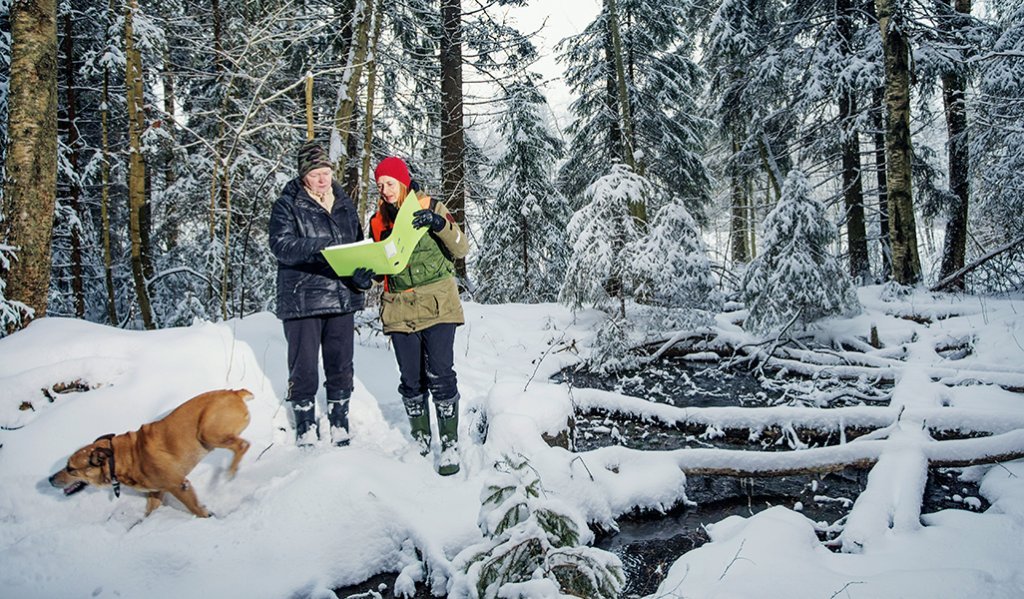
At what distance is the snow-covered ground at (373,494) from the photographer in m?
2.24

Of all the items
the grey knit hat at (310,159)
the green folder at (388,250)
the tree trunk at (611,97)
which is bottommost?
the green folder at (388,250)

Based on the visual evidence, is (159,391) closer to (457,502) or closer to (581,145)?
(457,502)

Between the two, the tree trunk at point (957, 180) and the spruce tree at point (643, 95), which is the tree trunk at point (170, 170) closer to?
the spruce tree at point (643, 95)

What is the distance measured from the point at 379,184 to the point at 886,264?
1222 centimetres

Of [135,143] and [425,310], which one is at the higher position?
[135,143]

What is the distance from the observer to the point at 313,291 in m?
3.44

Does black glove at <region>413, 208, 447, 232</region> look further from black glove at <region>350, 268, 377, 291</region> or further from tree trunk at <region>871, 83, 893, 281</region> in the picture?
tree trunk at <region>871, 83, 893, 281</region>

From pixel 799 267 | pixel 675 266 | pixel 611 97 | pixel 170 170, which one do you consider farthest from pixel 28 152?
A: pixel 611 97

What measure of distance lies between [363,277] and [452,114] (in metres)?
8.64

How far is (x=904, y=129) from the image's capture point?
27.4 ft

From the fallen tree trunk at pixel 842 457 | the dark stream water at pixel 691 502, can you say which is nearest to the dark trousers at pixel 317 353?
the dark stream water at pixel 691 502

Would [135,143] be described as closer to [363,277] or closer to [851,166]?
[363,277]

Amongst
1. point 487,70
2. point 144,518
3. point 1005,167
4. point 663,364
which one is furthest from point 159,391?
point 1005,167

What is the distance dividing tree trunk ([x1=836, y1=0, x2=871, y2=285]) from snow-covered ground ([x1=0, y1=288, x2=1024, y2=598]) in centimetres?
752
